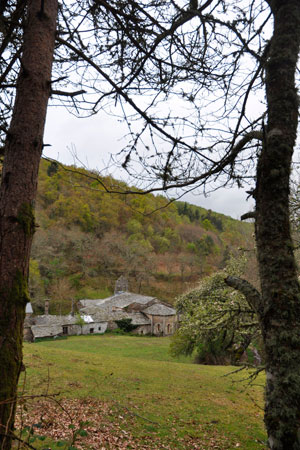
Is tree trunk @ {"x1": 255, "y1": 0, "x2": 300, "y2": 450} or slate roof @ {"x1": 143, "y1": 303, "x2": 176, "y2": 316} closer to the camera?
tree trunk @ {"x1": 255, "y1": 0, "x2": 300, "y2": 450}

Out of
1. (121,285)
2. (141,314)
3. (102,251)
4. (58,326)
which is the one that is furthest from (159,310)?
(102,251)

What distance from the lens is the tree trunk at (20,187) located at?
201cm

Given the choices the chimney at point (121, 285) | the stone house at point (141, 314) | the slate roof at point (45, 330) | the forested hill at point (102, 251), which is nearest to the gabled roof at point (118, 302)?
the stone house at point (141, 314)

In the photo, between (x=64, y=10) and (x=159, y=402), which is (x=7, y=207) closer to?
(x=64, y=10)

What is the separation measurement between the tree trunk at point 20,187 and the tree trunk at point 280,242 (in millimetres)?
1630

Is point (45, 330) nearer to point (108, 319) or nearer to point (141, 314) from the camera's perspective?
point (108, 319)

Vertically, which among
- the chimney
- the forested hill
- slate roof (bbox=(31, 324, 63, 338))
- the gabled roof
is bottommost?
slate roof (bbox=(31, 324, 63, 338))

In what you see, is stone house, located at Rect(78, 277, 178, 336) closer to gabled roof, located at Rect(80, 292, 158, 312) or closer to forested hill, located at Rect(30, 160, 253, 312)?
gabled roof, located at Rect(80, 292, 158, 312)

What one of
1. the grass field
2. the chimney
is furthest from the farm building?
the grass field

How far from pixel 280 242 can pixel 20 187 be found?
190 centimetres

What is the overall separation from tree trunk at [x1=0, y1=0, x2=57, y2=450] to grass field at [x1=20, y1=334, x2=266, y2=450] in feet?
2.50

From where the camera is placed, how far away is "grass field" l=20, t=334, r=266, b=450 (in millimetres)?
6168

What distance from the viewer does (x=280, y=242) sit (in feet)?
6.79

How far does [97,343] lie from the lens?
29375mm
